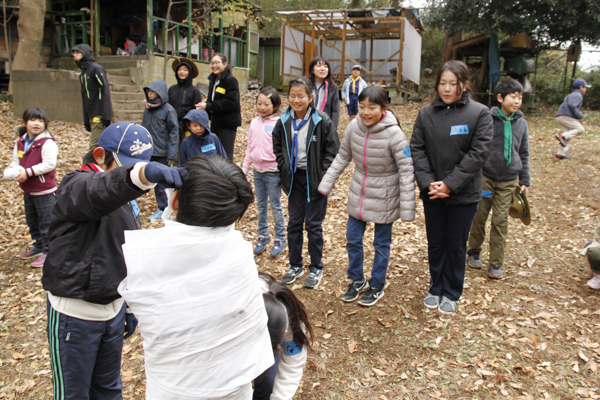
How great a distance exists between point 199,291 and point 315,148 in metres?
2.93

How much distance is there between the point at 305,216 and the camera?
449 centimetres

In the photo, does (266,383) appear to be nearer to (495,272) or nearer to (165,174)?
(165,174)

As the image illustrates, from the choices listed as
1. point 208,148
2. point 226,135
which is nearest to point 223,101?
point 226,135

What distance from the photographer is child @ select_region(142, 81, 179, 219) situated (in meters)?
6.09

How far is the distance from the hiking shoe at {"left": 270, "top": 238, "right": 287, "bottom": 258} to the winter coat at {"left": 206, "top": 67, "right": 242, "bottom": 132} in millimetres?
2016

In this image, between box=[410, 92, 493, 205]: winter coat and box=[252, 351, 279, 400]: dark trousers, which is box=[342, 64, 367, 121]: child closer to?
box=[410, 92, 493, 205]: winter coat

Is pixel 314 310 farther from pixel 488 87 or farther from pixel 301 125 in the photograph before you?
pixel 488 87

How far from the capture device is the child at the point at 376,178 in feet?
12.4

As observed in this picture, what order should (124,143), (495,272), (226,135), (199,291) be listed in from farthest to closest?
(226,135) < (495,272) < (124,143) < (199,291)

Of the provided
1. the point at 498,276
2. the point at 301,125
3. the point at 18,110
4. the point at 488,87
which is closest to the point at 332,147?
the point at 301,125

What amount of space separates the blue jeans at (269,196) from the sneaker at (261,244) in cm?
6

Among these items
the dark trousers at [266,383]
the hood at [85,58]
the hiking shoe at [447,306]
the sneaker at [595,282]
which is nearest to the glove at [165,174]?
the dark trousers at [266,383]

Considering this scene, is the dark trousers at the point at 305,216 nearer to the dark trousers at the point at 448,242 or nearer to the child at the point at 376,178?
the child at the point at 376,178

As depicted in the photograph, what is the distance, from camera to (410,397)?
9.98ft
